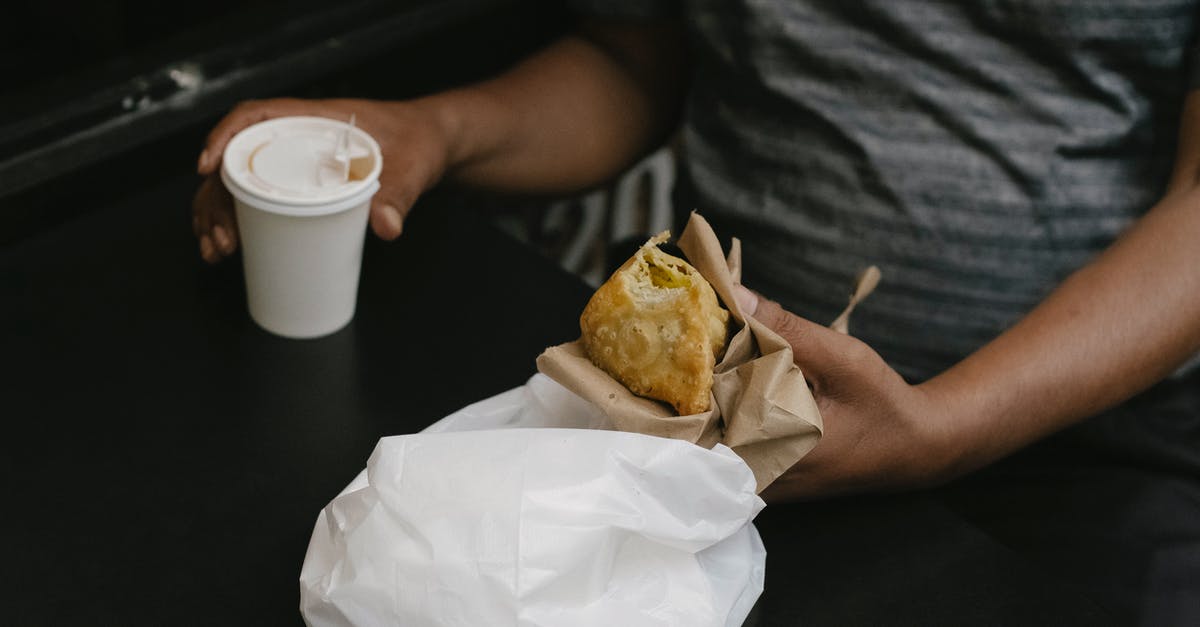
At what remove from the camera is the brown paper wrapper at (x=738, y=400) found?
0.74 m

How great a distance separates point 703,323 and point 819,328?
16 cm

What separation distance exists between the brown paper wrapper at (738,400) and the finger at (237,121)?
467 mm

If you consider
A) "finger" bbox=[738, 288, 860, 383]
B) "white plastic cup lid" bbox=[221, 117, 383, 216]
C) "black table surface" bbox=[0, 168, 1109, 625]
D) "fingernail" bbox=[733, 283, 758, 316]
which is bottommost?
"black table surface" bbox=[0, 168, 1109, 625]

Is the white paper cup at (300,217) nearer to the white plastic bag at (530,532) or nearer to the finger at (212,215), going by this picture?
the finger at (212,215)

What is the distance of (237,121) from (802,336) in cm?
66

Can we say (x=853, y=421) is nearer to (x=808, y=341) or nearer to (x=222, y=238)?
(x=808, y=341)

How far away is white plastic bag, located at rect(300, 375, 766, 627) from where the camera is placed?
67cm

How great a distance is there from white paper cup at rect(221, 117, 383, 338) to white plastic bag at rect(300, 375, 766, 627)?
0.31 metres

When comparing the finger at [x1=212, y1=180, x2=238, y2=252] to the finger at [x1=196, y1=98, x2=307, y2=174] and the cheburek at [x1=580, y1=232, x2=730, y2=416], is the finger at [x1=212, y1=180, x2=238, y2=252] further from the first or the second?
the cheburek at [x1=580, y1=232, x2=730, y2=416]

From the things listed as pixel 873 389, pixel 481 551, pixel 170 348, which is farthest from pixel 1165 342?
pixel 170 348

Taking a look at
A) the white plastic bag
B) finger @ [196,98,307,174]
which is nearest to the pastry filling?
the white plastic bag

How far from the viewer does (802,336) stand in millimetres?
836

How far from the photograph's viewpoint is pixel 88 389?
0.94m

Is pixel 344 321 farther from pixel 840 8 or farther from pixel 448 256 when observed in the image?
pixel 840 8
